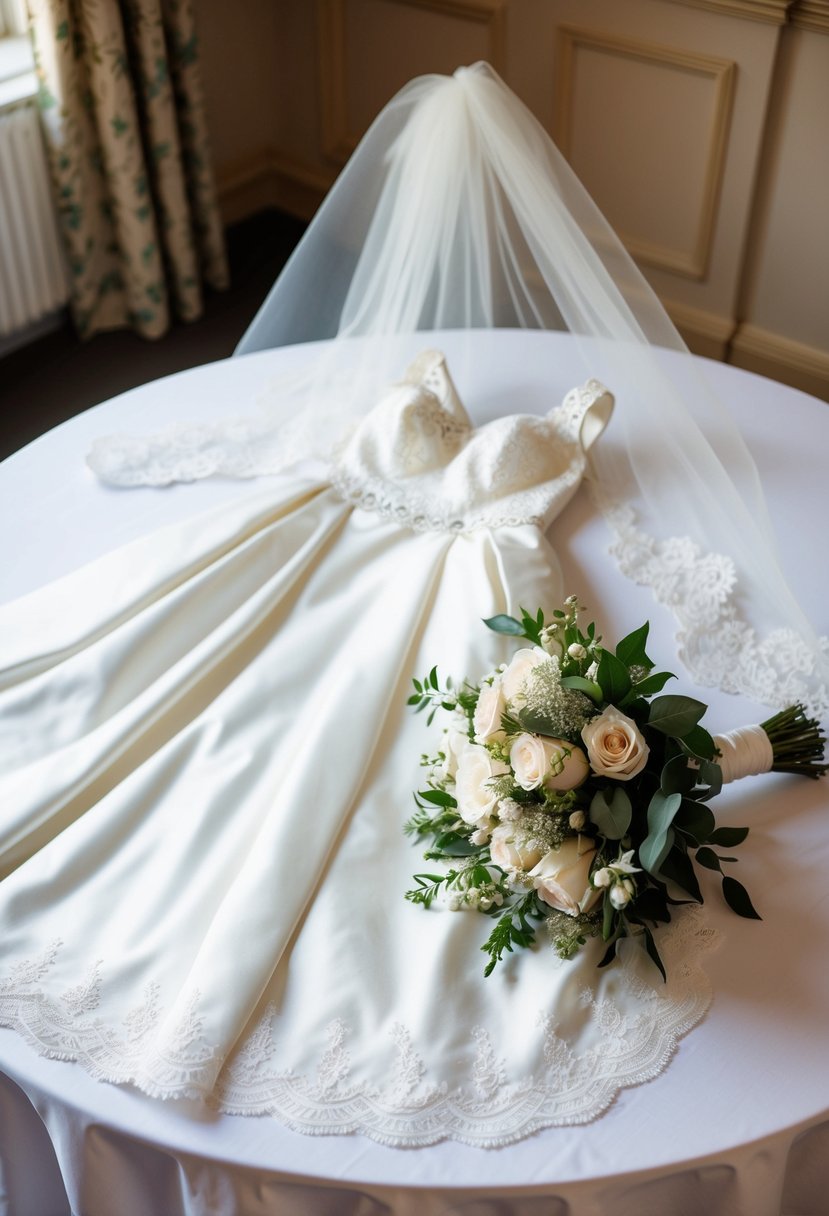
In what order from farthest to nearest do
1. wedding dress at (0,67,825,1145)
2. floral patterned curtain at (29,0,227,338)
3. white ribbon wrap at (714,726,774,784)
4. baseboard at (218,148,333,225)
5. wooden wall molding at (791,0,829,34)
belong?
baseboard at (218,148,333,225) → floral patterned curtain at (29,0,227,338) → wooden wall molding at (791,0,829,34) → white ribbon wrap at (714,726,774,784) → wedding dress at (0,67,825,1145)

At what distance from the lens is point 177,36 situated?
355cm

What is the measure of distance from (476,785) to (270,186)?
370cm

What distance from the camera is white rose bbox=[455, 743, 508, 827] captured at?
4.46 ft

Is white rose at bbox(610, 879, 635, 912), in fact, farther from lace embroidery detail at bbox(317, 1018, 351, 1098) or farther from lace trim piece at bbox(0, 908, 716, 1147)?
lace embroidery detail at bbox(317, 1018, 351, 1098)

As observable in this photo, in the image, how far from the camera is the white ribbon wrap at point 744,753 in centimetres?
154

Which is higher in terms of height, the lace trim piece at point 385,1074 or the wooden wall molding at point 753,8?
the wooden wall molding at point 753,8

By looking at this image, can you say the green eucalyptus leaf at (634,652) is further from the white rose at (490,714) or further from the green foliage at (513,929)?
the green foliage at (513,929)

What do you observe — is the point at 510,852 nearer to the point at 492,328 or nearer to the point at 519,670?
the point at 519,670

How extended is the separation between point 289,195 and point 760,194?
1.93m

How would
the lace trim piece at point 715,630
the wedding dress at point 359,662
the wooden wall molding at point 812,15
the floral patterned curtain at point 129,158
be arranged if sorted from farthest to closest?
the floral patterned curtain at point 129,158 < the wooden wall molding at point 812,15 < the lace trim piece at point 715,630 < the wedding dress at point 359,662

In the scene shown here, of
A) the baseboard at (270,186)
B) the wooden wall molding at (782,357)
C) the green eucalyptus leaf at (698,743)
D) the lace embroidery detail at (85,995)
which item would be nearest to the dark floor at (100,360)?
the baseboard at (270,186)

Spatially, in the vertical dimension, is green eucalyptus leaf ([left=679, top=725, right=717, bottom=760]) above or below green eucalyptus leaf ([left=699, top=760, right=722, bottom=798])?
above

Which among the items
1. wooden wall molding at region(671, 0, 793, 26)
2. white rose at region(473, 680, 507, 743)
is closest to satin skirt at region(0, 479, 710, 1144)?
white rose at region(473, 680, 507, 743)

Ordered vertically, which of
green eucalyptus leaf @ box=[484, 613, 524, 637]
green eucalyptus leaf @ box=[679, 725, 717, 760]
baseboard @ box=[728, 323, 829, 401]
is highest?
green eucalyptus leaf @ box=[679, 725, 717, 760]
